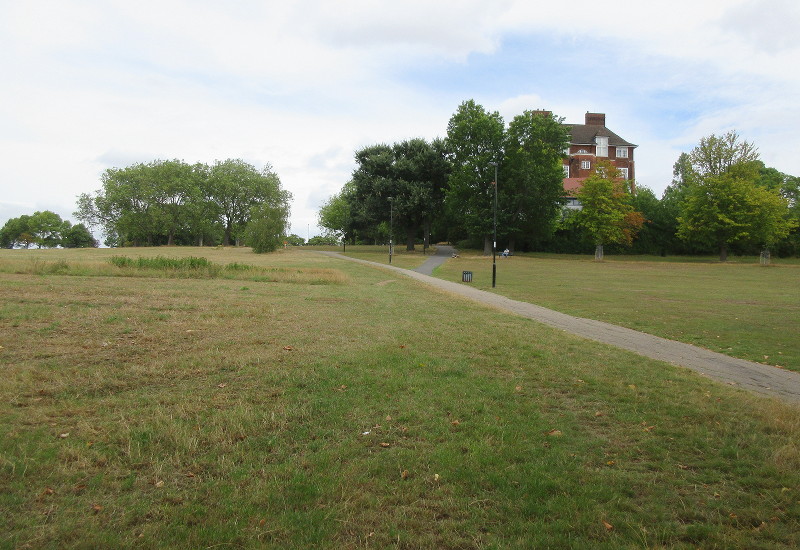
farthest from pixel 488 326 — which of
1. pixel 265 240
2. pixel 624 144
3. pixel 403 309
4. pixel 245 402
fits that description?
pixel 624 144

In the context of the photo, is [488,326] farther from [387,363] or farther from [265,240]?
[265,240]

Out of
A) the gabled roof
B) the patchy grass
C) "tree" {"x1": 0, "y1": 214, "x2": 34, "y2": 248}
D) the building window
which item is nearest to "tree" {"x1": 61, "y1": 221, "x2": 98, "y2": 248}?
"tree" {"x1": 0, "y1": 214, "x2": 34, "y2": 248}

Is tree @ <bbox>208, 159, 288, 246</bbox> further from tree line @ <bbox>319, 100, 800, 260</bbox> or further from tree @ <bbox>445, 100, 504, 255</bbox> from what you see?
tree @ <bbox>445, 100, 504, 255</bbox>

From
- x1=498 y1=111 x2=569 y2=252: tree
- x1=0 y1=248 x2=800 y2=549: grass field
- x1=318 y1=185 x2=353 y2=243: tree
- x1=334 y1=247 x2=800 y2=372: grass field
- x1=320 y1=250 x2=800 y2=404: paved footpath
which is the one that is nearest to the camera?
x1=0 y1=248 x2=800 y2=549: grass field

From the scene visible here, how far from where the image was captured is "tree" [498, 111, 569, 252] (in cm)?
5475

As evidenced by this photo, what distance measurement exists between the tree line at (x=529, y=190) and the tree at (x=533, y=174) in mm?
119

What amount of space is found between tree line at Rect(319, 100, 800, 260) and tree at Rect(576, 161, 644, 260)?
12cm

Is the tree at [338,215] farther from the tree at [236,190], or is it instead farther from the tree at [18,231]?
the tree at [18,231]

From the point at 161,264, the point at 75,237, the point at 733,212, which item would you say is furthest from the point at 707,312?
the point at 75,237

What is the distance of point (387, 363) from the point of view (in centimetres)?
754

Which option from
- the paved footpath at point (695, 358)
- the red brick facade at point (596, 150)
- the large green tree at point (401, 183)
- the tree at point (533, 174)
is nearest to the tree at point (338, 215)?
the large green tree at point (401, 183)

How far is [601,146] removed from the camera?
281 ft

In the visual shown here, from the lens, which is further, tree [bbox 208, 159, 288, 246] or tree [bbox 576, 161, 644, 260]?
tree [bbox 208, 159, 288, 246]

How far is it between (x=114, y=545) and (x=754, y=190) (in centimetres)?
6698
